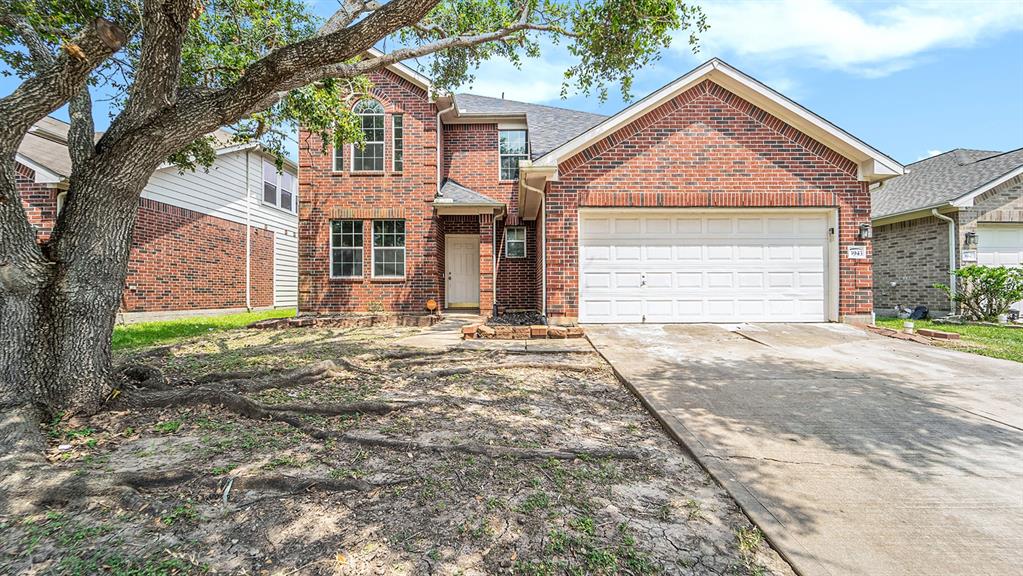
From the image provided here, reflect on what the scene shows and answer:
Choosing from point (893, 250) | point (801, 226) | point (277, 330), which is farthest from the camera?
point (893, 250)

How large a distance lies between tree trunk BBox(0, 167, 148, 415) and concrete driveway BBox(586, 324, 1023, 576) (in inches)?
191

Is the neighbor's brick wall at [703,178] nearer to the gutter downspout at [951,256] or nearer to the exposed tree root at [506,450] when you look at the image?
the gutter downspout at [951,256]

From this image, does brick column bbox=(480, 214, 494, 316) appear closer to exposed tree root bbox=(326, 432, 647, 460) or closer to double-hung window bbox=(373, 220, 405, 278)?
double-hung window bbox=(373, 220, 405, 278)

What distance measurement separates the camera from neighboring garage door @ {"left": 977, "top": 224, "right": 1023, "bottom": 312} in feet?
37.4

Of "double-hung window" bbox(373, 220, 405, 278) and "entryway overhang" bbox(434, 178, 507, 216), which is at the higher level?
"entryway overhang" bbox(434, 178, 507, 216)

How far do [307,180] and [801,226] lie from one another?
1186 cm

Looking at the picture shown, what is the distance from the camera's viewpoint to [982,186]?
1112cm

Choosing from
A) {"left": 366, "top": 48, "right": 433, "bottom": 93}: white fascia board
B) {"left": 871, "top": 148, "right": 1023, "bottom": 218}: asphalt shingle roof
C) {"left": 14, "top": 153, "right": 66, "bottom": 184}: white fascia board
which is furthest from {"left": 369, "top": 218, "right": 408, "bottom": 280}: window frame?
{"left": 871, "top": 148, "right": 1023, "bottom": 218}: asphalt shingle roof

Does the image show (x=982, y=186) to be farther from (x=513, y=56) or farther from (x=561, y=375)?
(x=561, y=375)

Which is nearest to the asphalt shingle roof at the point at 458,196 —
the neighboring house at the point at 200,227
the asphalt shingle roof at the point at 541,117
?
the asphalt shingle roof at the point at 541,117

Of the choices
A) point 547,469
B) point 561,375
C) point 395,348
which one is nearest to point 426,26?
point 395,348

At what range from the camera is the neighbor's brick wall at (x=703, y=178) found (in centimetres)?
841

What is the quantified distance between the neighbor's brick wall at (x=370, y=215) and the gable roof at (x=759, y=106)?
464 cm

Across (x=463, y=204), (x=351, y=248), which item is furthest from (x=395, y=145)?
(x=351, y=248)
